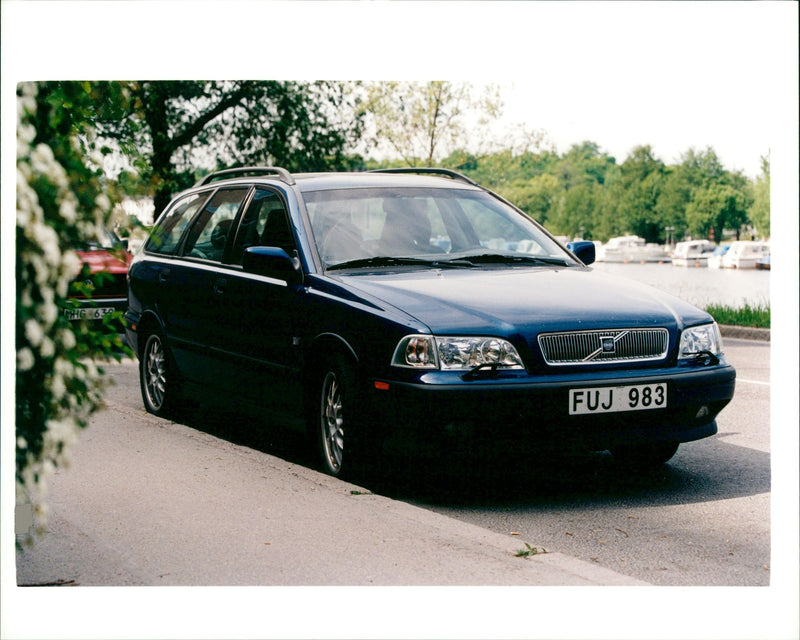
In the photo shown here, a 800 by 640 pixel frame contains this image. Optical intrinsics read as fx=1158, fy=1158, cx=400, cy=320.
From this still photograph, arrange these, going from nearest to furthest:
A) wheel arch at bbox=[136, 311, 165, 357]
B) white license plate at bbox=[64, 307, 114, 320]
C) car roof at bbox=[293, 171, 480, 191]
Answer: white license plate at bbox=[64, 307, 114, 320] < car roof at bbox=[293, 171, 480, 191] < wheel arch at bbox=[136, 311, 165, 357]

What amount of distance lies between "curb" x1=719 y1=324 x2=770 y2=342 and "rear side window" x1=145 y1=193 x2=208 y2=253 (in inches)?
383

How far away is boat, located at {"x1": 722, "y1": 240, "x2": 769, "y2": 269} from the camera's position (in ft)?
156

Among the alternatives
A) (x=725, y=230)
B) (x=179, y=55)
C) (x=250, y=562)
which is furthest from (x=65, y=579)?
(x=725, y=230)

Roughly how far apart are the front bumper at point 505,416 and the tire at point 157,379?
3017 millimetres

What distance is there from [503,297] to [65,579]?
2720 millimetres

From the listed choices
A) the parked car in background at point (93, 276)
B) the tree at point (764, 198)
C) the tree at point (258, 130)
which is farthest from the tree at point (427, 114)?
the parked car in background at point (93, 276)

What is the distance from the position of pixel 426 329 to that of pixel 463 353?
225 mm

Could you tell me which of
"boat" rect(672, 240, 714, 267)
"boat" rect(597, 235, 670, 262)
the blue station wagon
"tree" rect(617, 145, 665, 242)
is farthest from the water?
"tree" rect(617, 145, 665, 242)

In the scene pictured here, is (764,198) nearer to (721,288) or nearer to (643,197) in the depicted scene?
(721,288)

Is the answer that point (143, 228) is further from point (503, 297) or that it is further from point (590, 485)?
point (590, 485)

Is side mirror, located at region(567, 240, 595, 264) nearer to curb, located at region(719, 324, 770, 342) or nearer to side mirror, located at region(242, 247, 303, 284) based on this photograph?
side mirror, located at region(242, 247, 303, 284)

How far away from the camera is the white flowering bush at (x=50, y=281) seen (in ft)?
12.6

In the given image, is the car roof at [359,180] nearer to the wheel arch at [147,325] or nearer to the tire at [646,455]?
the wheel arch at [147,325]

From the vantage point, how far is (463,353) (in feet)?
19.3
